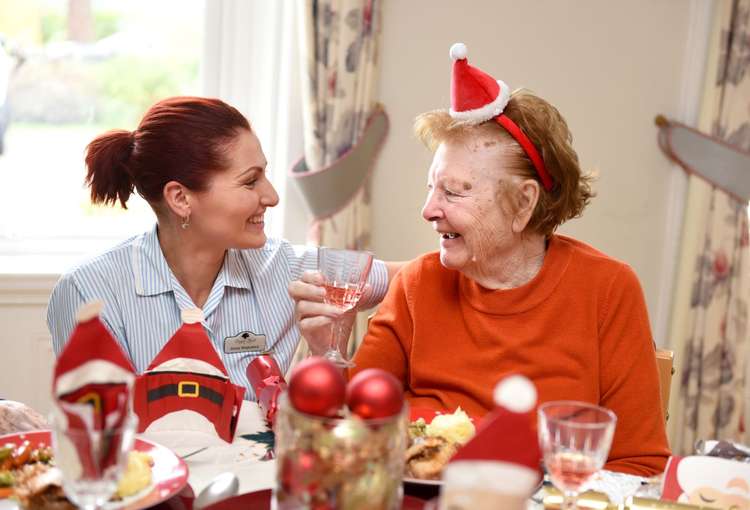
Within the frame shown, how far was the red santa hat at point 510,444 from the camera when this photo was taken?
103 cm

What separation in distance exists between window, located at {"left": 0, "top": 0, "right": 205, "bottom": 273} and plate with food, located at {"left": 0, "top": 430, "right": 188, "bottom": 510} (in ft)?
6.97

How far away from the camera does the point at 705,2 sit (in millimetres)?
3613

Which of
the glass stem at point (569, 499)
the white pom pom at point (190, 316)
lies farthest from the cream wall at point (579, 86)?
the glass stem at point (569, 499)

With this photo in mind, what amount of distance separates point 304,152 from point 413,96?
0.43m

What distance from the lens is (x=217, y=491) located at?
4.44 ft

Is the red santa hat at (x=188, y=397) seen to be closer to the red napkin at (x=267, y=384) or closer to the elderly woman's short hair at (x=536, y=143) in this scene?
the red napkin at (x=267, y=384)

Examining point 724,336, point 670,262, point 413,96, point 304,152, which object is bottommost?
point 724,336

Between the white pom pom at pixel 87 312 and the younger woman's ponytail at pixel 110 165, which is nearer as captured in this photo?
the white pom pom at pixel 87 312

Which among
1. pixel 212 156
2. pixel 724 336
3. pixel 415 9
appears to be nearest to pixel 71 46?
pixel 415 9

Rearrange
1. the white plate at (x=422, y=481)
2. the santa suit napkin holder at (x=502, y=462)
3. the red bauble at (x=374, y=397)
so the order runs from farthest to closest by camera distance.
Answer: the white plate at (x=422, y=481) < the red bauble at (x=374, y=397) < the santa suit napkin holder at (x=502, y=462)

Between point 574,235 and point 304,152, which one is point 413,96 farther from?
point 574,235

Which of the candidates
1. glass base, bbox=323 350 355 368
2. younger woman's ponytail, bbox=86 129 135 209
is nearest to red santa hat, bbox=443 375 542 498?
glass base, bbox=323 350 355 368

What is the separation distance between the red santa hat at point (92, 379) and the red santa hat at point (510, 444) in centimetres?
40

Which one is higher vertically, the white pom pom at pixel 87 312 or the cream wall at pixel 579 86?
the cream wall at pixel 579 86
